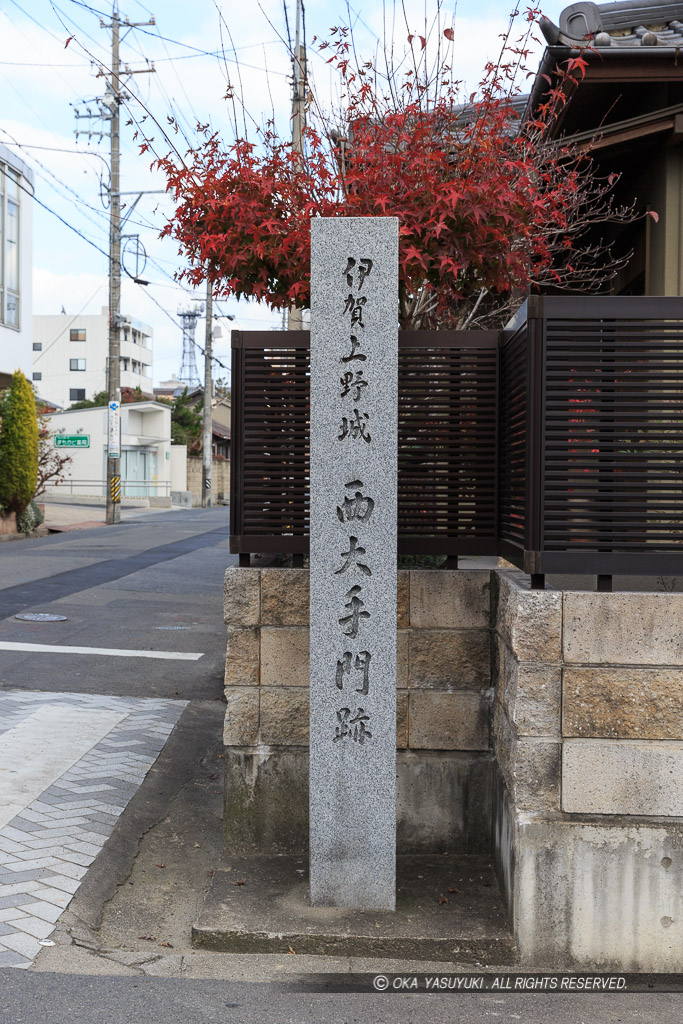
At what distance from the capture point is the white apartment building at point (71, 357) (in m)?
72.9

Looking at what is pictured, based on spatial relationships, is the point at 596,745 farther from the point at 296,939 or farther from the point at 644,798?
the point at 296,939

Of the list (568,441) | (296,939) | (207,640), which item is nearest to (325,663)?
(296,939)

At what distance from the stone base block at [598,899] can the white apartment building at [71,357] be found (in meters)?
71.0

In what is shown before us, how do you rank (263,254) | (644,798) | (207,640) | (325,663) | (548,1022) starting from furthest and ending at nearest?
1. (207,640)
2. (263,254)
3. (325,663)
4. (644,798)
5. (548,1022)

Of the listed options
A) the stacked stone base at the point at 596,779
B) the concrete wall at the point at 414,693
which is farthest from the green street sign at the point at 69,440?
the stacked stone base at the point at 596,779

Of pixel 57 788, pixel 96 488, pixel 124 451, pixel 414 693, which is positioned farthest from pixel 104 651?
pixel 96 488

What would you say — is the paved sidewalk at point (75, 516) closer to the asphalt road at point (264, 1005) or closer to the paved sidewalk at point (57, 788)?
the paved sidewalk at point (57, 788)

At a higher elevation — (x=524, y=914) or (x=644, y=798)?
(x=644, y=798)

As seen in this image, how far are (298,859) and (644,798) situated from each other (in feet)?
6.06

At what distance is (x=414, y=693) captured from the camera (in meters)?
4.98

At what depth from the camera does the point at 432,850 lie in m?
5.03

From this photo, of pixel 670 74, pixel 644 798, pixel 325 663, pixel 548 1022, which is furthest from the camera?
pixel 670 74

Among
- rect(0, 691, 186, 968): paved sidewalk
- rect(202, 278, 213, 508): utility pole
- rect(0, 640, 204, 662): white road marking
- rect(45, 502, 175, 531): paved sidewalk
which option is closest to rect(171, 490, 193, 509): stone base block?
rect(202, 278, 213, 508): utility pole

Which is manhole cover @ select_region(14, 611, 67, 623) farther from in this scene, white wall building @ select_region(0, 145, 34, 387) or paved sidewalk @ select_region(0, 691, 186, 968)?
white wall building @ select_region(0, 145, 34, 387)
